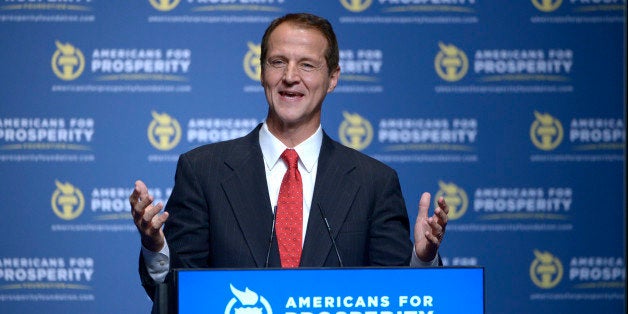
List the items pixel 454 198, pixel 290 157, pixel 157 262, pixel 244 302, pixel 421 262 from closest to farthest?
1. pixel 244 302
2. pixel 157 262
3. pixel 421 262
4. pixel 290 157
5. pixel 454 198

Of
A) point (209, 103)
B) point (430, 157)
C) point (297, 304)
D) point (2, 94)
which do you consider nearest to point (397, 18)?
point (430, 157)

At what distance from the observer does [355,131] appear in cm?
480

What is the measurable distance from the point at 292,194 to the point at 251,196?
0.39 feet

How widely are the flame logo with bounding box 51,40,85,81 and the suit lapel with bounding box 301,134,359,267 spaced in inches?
94.6

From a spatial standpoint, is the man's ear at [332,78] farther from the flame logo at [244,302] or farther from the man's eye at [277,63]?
the flame logo at [244,302]

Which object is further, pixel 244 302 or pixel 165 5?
pixel 165 5

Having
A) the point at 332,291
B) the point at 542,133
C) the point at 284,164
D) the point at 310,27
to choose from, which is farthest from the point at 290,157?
the point at 542,133

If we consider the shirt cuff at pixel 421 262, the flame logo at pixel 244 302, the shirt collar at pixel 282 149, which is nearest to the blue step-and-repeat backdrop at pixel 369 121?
the shirt collar at pixel 282 149

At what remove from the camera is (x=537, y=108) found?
489cm

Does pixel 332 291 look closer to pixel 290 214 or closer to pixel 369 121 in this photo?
pixel 290 214

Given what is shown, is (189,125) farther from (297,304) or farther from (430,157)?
(297,304)

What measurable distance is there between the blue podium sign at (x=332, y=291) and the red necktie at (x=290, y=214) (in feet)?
1.95

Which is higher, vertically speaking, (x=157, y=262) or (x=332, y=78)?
(x=332, y=78)

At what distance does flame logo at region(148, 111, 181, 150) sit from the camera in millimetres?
4773
